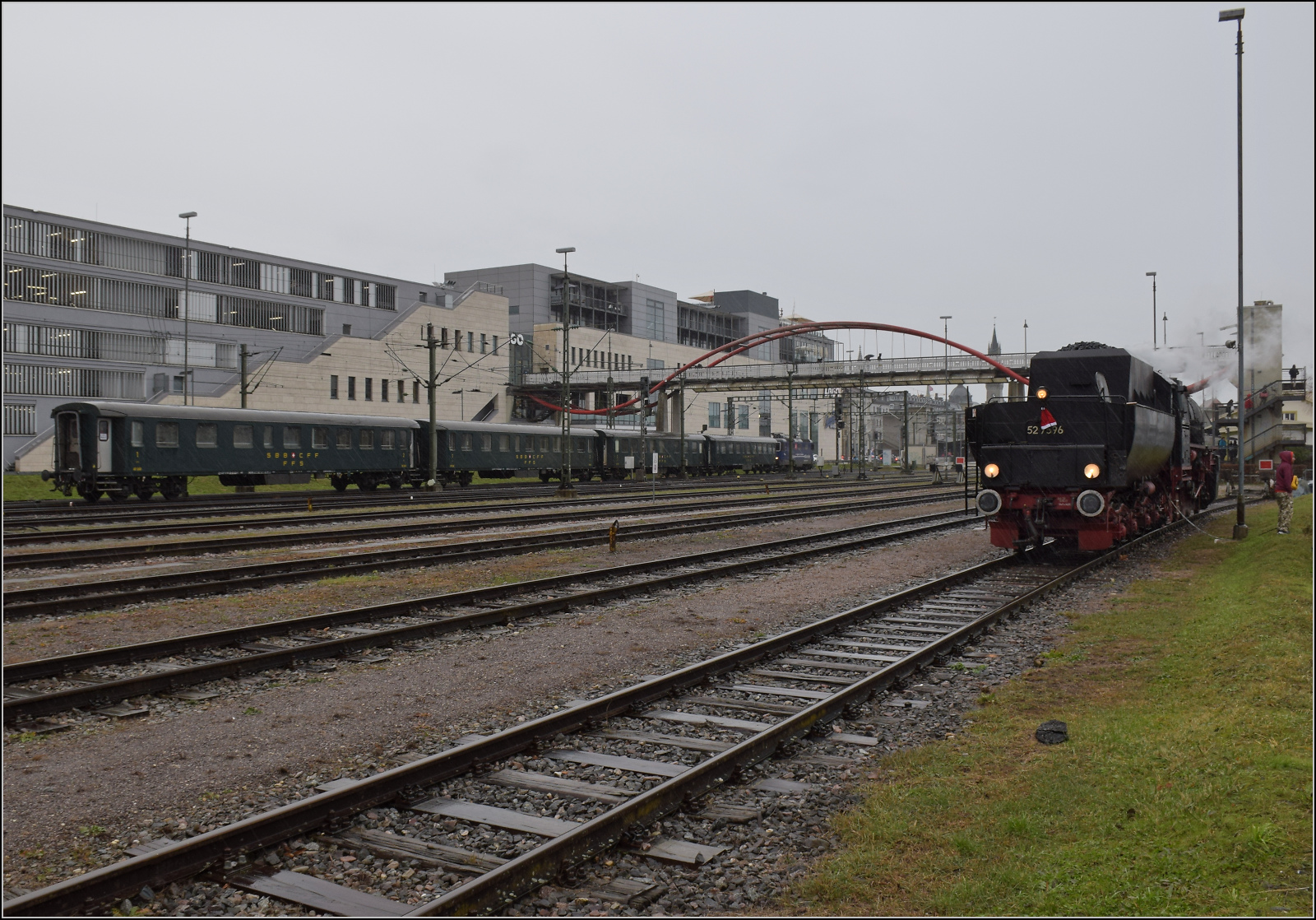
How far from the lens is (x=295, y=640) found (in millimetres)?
10922

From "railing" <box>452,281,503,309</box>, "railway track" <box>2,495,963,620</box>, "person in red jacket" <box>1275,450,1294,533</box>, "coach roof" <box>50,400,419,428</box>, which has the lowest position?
"railway track" <box>2,495,963,620</box>

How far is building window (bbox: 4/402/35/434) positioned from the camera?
5675cm

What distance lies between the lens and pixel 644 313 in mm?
107438

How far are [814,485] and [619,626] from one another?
136ft

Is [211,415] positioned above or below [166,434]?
above

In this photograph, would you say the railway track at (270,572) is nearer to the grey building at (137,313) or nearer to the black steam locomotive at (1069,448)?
the black steam locomotive at (1069,448)

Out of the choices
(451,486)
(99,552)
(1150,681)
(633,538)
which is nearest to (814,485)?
(451,486)

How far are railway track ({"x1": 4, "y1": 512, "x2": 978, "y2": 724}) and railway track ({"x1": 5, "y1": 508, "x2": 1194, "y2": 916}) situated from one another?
3349 millimetres

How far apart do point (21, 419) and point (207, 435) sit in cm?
3133

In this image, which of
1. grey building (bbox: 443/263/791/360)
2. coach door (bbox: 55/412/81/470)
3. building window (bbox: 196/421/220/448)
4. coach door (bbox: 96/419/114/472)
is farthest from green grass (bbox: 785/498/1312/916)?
grey building (bbox: 443/263/791/360)

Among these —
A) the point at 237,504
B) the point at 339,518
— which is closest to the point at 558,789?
the point at 339,518

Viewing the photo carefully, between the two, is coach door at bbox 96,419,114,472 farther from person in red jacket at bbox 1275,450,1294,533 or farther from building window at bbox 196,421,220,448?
person in red jacket at bbox 1275,450,1294,533

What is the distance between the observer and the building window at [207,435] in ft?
111

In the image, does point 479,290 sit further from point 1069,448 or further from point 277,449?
point 1069,448
